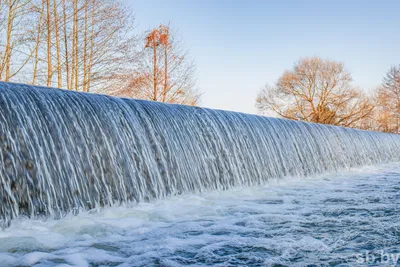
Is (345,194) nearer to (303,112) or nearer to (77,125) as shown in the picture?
(77,125)

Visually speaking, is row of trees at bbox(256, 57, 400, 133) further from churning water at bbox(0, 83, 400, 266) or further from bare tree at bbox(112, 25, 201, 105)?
churning water at bbox(0, 83, 400, 266)

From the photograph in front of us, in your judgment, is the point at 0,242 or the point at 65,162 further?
the point at 65,162

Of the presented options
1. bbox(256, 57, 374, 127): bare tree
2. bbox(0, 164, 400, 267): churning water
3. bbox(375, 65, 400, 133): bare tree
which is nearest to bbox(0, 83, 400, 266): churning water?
bbox(0, 164, 400, 267): churning water

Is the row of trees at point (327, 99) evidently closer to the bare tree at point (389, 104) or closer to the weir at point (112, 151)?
the bare tree at point (389, 104)

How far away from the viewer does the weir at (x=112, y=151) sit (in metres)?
2.78

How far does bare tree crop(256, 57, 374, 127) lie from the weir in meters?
20.6

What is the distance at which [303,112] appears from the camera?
2597cm

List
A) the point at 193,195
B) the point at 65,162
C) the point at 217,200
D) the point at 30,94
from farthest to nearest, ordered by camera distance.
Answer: the point at 193,195
the point at 217,200
the point at 30,94
the point at 65,162

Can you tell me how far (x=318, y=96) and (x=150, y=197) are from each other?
24151mm

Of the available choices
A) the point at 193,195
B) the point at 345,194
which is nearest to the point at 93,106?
the point at 193,195

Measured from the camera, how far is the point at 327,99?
992 inches

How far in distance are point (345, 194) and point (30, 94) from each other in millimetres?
3599

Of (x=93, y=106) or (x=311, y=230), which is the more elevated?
(x=93, y=106)

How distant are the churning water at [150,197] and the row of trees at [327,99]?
21.6 m
